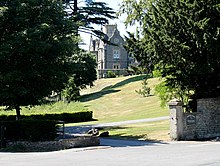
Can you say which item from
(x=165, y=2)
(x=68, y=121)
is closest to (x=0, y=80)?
(x=165, y=2)

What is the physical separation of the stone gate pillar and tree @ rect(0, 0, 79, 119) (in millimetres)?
6289

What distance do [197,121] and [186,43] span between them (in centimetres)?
445

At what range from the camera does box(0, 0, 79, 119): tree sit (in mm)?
21281

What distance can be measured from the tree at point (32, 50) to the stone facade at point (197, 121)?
21.3ft

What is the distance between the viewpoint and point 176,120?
896 inches

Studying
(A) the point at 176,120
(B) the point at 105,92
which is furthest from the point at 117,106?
(A) the point at 176,120

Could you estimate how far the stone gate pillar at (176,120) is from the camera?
2275 centimetres

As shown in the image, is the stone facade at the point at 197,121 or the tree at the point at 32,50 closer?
the tree at the point at 32,50

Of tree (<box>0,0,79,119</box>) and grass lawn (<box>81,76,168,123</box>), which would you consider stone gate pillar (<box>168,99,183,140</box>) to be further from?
grass lawn (<box>81,76,168,123</box>)

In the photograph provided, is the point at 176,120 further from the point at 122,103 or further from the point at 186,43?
the point at 122,103

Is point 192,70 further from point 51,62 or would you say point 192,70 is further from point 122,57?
point 122,57

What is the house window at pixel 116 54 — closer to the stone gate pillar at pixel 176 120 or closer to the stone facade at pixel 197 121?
the stone facade at pixel 197 121

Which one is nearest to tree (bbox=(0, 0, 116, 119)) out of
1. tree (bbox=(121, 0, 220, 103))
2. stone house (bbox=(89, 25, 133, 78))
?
tree (bbox=(121, 0, 220, 103))

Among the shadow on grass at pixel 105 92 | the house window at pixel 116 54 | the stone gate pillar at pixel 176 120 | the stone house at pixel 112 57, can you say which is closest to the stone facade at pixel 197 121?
the stone gate pillar at pixel 176 120
